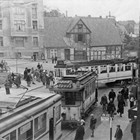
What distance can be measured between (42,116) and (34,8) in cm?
3072

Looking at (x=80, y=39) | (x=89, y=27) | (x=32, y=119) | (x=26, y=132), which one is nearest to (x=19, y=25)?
(x=80, y=39)

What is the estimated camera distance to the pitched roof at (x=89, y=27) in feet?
129

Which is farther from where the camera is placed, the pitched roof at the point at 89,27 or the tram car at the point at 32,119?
the pitched roof at the point at 89,27

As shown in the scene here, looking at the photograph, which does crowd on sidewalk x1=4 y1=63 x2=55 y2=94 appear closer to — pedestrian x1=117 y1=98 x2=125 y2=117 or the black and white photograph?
the black and white photograph

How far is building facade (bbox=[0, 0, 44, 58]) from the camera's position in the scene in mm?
37969

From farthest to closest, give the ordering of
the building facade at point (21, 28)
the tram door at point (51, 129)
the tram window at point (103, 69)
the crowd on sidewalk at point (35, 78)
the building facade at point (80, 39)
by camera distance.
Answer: the building facade at point (80, 39), the building facade at point (21, 28), the tram window at point (103, 69), the crowd on sidewalk at point (35, 78), the tram door at point (51, 129)

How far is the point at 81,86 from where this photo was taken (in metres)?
14.2

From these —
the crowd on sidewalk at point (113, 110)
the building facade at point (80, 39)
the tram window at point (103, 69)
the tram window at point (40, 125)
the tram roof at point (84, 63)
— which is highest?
the building facade at point (80, 39)

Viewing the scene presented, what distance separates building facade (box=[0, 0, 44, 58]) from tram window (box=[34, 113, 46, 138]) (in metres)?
28.2

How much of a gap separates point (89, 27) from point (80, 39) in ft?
7.66

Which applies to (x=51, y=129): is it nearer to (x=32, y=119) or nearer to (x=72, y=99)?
(x=32, y=119)

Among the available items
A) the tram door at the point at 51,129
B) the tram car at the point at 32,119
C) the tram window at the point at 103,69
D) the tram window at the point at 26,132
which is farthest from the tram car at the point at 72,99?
the tram window at the point at 103,69

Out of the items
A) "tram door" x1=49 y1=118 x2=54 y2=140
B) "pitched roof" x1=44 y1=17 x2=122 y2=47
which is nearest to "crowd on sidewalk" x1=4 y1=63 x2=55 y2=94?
"tram door" x1=49 y1=118 x2=54 y2=140

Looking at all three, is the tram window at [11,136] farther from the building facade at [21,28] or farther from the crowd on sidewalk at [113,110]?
the building facade at [21,28]
